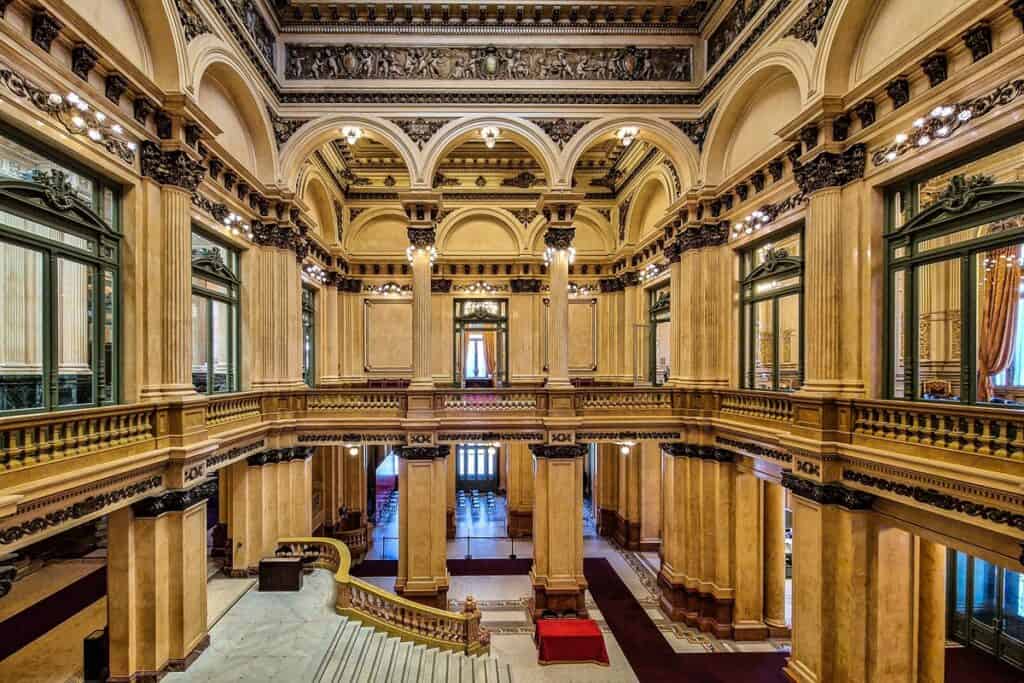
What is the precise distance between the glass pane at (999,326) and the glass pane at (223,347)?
36.0 feet

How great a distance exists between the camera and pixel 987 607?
8.60 metres

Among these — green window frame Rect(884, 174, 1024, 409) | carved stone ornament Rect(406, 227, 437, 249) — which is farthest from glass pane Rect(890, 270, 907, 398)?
carved stone ornament Rect(406, 227, 437, 249)

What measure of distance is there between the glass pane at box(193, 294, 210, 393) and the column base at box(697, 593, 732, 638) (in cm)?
1023

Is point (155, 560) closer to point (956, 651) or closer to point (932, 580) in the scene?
point (932, 580)

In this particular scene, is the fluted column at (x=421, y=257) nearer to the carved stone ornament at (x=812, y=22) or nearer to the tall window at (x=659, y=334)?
the tall window at (x=659, y=334)

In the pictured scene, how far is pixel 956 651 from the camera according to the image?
856cm

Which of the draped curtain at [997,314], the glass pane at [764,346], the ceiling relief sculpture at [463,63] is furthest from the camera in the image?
the ceiling relief sculpture at [463,63]

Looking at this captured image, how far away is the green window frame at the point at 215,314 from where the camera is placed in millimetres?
7818

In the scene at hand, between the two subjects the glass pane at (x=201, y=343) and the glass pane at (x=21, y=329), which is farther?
the glass pane at (x=201, y=343)

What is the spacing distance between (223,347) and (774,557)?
37.4 ft

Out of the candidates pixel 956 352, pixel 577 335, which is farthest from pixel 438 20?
pixel 956 352

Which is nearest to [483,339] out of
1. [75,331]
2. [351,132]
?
[351,132]

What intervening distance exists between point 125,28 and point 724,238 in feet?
33.5

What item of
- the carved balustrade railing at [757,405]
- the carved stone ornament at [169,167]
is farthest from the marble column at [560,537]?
the carved stone ornament at [169,167]
